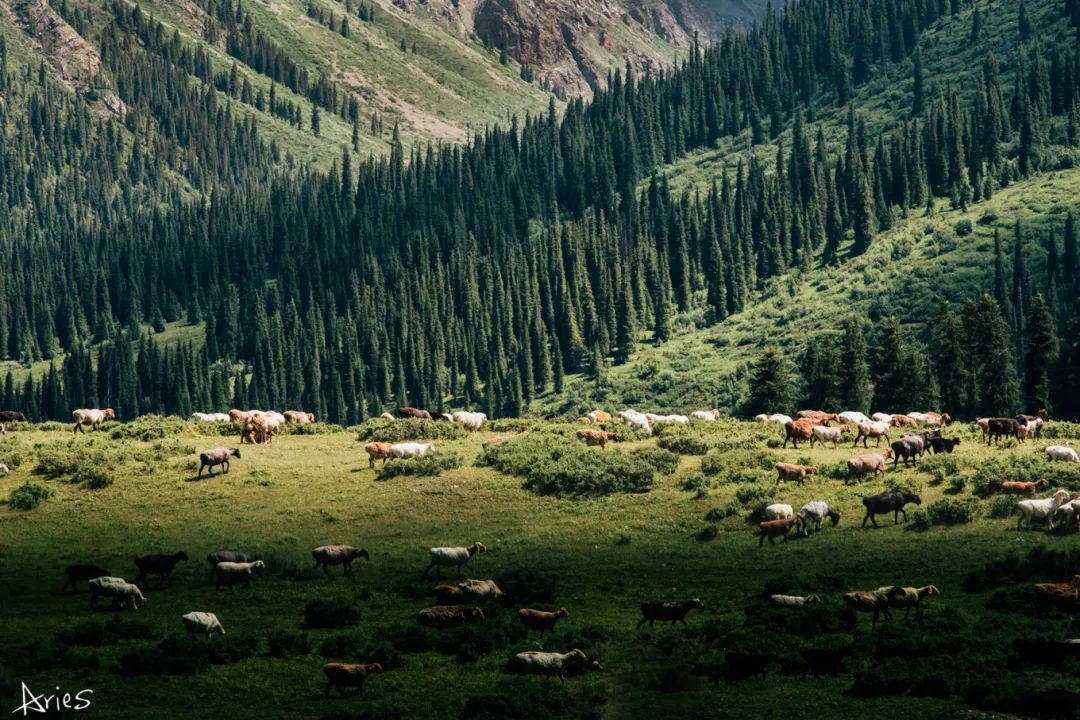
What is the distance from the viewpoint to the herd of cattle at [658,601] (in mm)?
34188

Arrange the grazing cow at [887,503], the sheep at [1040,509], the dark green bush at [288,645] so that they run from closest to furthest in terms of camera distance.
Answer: the dark green bush at [288,645] < the sheep at [1040,509] < the grazing cow at [887,503]

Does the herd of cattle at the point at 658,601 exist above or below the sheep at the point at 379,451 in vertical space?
below

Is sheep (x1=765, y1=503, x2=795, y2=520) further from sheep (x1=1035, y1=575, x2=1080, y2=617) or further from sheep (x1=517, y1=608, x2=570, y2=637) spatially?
sheep (x1=517, y1=608, x2=570, y2=637)

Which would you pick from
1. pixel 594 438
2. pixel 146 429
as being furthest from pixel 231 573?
pixel 146 429

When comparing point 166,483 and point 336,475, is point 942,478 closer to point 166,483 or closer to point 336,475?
point 336,475

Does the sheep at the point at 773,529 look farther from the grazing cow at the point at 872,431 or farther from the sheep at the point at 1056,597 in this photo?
the grazing cow at the point at 872,431

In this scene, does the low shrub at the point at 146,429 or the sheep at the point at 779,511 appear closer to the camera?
the sheep at the point at 779,511

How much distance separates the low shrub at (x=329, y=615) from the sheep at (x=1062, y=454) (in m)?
31.5

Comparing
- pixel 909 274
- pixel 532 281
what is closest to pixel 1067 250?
pixel 909 274

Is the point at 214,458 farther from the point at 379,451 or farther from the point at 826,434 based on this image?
the point at 826,434

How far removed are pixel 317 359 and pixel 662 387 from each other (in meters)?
56.5

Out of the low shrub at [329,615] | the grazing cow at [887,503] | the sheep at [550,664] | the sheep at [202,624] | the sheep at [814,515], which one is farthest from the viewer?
the grazing cow at [887,503]

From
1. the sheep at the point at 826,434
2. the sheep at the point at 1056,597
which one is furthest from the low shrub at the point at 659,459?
the sheep at the point at 1056,597

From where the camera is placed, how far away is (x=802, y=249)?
613ft
